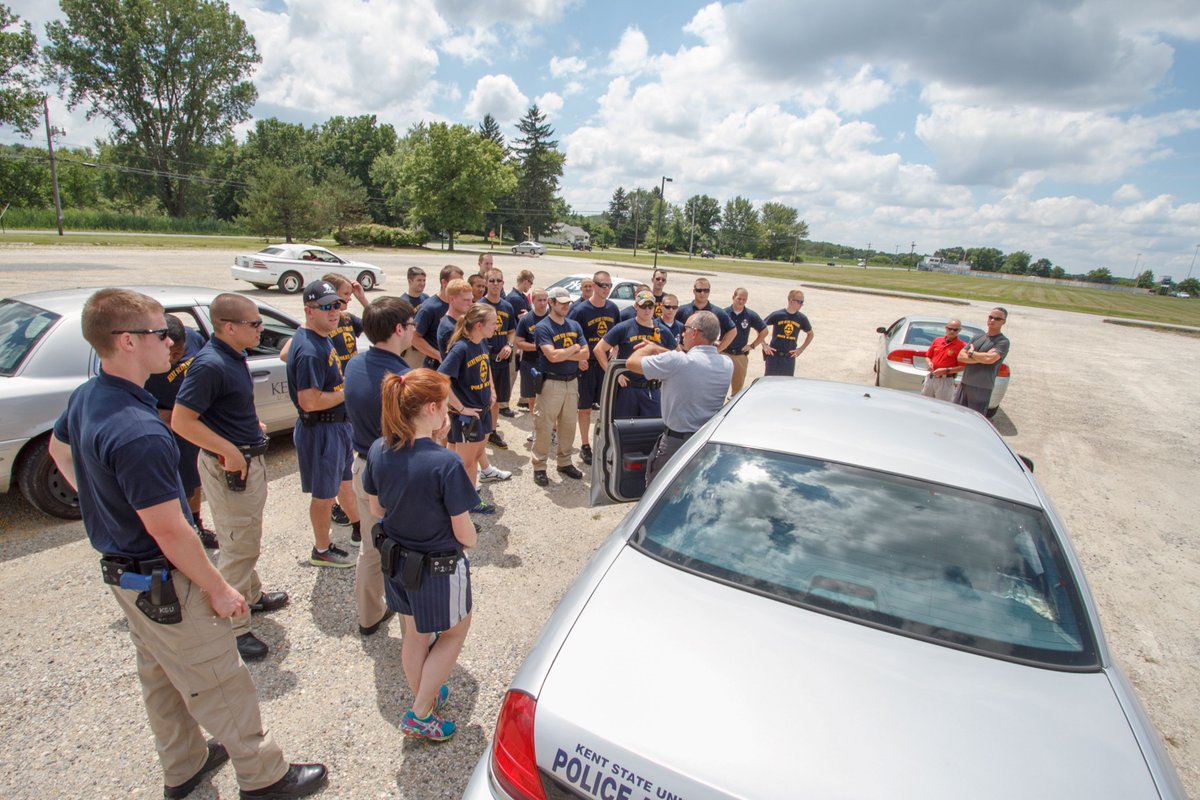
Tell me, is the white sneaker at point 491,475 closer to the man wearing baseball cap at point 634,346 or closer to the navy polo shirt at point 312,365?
the man wearing baseball cap at point 634,346

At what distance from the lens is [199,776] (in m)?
2.35

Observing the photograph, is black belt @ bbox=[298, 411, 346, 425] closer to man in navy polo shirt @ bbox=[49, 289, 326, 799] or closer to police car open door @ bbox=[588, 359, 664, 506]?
man in navy polo shirt @ bbox=[49, 289, 326, 799]

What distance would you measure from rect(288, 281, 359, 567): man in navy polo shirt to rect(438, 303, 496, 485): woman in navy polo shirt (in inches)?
30.2

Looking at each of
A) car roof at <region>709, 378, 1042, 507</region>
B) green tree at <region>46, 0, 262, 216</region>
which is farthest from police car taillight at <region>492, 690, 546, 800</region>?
green tree at <region>46, 0, 262, 216</region>

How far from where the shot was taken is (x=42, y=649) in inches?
118

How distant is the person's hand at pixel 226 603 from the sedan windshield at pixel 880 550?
147 centimetres

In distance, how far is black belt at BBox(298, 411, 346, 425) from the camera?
3.55 m

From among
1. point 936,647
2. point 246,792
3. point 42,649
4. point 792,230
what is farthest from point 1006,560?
point 792,230

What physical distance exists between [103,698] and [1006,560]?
4052 mm

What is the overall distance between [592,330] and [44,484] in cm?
471

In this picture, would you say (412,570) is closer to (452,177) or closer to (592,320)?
(592,320)

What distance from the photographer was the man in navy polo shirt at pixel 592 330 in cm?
607

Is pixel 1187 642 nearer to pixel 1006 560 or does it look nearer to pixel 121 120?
pixel 1006 560

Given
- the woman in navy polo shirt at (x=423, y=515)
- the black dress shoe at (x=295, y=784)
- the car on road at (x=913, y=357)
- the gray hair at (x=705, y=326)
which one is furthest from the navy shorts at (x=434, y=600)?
the car on road at (x=913, y=357)
